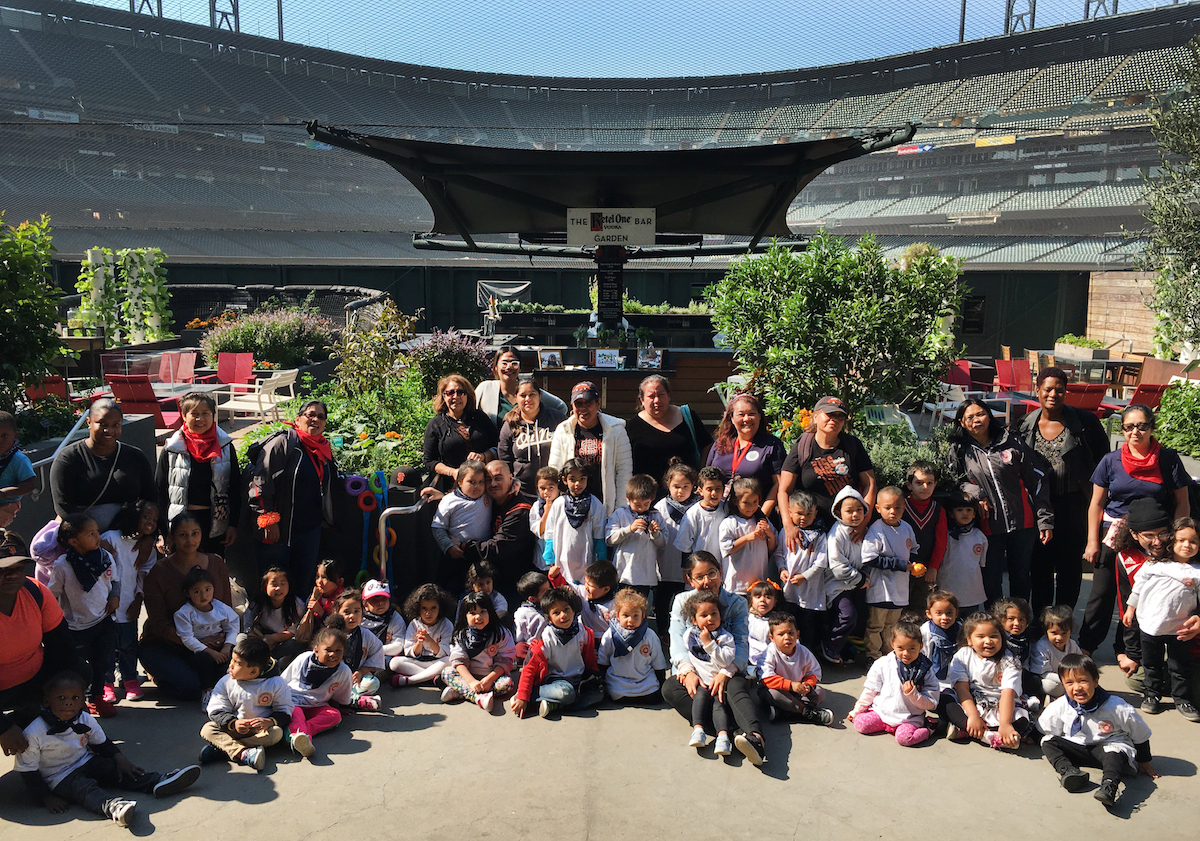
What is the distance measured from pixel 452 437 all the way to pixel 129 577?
2074 mm

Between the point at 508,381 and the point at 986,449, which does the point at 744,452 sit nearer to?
the point at 986,449

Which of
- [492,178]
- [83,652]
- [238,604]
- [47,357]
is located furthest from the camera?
[492,178]

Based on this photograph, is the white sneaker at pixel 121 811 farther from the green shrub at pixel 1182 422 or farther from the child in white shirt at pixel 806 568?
the green shrub at pixel 1182 422

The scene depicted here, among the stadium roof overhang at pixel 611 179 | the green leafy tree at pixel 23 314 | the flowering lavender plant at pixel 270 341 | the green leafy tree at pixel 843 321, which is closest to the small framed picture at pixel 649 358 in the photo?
the stadium roof overhang at pixel 611 179

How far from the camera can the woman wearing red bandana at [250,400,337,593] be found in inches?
202

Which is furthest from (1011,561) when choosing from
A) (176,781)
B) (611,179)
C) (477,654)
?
(611,179)

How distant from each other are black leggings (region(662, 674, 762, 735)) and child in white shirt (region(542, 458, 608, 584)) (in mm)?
937

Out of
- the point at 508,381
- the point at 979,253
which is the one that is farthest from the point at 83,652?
the point at 979,253

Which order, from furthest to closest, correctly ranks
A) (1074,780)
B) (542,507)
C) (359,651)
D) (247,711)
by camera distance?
(542,507), (359,651), (247,711), (1074,780)

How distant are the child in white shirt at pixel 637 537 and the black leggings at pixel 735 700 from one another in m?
0.75

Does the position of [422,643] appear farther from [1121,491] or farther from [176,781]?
[1121,491]

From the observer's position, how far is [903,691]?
427 cm

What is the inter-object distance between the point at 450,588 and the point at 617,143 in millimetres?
43278

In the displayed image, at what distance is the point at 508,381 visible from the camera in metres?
6.34
